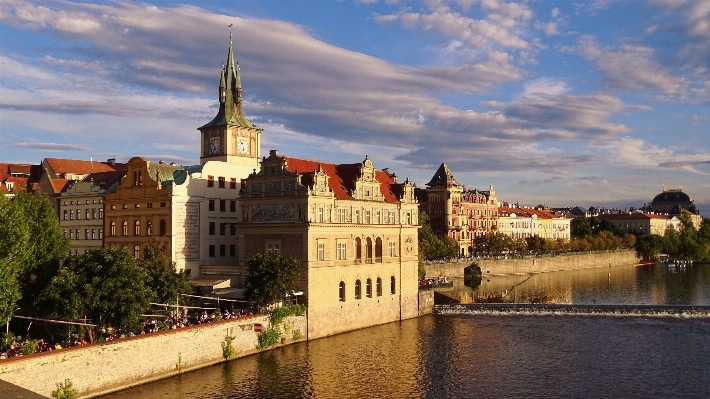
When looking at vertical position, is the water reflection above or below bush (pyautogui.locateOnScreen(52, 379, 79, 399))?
above

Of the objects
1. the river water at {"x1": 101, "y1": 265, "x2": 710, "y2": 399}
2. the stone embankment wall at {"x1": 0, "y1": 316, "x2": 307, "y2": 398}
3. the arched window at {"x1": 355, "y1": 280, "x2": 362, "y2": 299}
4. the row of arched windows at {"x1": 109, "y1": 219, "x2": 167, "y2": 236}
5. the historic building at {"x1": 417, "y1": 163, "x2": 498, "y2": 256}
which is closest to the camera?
the stone embankment wall at {"x1": 0, "y1": 316, "x2": 307, "y2": 398}

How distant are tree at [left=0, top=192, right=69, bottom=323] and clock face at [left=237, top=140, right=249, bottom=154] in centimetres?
2922

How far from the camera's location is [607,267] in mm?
162750

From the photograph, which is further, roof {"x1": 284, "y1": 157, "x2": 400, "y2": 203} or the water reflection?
the water reflection

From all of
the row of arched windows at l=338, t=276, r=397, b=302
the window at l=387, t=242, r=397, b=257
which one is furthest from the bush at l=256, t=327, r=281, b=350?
the window at l=387, t=242, r=397, b=257

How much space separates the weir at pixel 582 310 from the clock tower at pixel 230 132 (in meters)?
28.0

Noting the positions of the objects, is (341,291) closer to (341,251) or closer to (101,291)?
(341,251)

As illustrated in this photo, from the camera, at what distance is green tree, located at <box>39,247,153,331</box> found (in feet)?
145

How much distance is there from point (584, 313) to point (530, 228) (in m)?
127

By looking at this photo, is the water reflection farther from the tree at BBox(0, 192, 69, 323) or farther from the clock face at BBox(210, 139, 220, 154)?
the tree at BBox(0, 192, 69, 323)

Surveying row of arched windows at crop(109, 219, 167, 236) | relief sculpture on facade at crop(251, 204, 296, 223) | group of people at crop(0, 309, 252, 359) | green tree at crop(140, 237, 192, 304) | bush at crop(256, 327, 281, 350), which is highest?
relief sculpture on facade at crop(251, 204, 296, 223)

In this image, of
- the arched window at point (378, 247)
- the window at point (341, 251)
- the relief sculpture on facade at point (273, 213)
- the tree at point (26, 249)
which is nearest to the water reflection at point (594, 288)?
the arched window at point (378, 247)

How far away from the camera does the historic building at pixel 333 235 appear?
196ft

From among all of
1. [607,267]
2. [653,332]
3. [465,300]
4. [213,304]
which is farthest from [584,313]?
[607,267]
